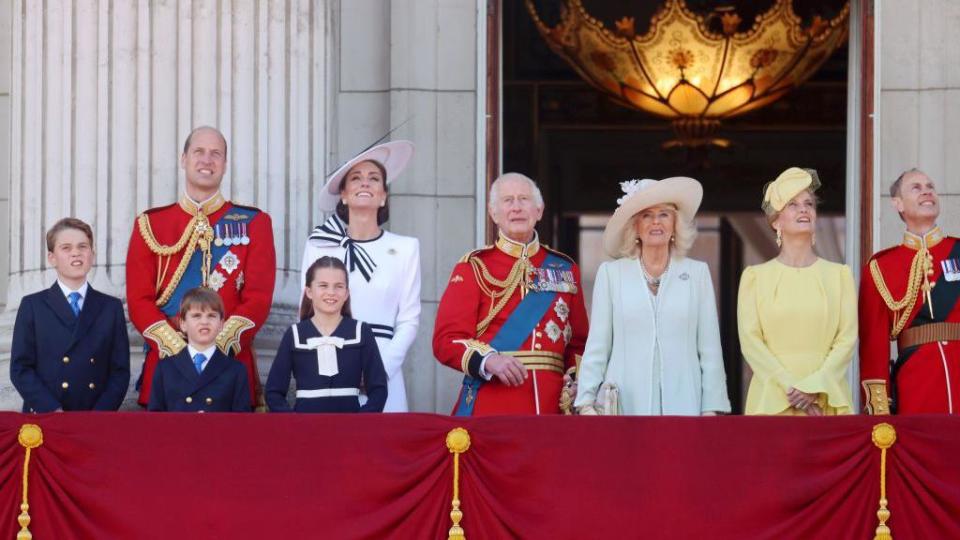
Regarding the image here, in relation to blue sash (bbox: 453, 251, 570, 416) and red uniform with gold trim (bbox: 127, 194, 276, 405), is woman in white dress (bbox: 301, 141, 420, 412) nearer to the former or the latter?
red uniform with gold trim (bbox: 127, 194, 276, 405)

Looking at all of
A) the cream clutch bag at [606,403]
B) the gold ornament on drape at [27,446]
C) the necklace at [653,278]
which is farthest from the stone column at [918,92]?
the gold ornament on drape at [27,446]

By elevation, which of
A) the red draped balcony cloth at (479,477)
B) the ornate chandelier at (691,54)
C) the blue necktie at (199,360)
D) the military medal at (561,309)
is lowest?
the red draped balcony cloth at (479,477)

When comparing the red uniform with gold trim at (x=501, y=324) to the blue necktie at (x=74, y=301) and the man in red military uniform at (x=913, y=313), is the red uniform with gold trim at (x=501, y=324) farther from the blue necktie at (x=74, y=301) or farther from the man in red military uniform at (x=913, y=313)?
the blue necktie at (x=74, y=301)

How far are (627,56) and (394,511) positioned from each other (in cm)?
829

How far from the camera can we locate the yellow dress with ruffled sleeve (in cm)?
991

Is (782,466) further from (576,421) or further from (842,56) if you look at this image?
(842,56)

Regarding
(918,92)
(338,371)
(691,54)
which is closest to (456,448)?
(338,371)

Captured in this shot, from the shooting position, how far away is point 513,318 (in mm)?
10359

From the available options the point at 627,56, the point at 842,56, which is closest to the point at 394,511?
the point at 627,56

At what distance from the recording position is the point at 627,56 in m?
17.1

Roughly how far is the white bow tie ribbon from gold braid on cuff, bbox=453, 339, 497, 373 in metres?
0.53

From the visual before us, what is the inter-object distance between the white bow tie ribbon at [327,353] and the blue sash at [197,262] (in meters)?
Result: 0.86

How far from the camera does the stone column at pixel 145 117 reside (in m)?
11.7

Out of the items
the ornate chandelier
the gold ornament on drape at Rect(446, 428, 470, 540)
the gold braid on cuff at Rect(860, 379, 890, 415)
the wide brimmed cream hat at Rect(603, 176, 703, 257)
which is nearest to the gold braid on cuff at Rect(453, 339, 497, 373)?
the wide brimmed cream hat at Rect(603, 176, 703, 257)
